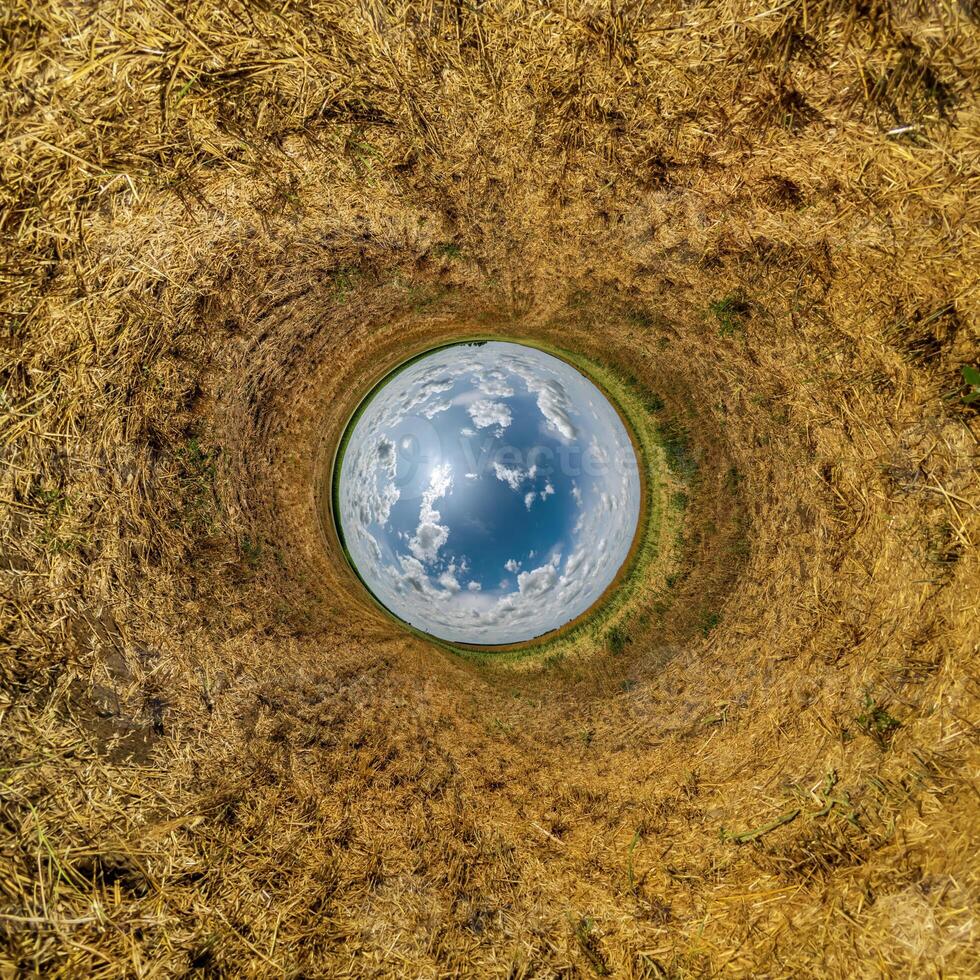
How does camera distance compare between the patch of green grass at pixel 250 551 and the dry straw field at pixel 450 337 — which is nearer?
the dry straw field at pixel 450 337

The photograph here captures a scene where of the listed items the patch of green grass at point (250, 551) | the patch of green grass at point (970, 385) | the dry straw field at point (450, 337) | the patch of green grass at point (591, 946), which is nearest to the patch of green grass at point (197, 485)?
the dry straw field at point (450, 337)

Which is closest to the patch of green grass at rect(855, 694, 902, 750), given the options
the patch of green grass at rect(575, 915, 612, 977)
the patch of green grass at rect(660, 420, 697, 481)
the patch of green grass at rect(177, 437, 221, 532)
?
the patch of green grass at rect(660, 420, 697, 481)

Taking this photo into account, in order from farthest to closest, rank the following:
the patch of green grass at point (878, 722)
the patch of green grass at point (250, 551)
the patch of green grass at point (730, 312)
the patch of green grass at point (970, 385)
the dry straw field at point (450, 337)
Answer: the patch of green grass at point (250, 551), the patch of green grass at point (730, 312), the patch of green grass at point (878, 722), the patch of green grass at point (970, 385), the dry straw field at point (450, 337)

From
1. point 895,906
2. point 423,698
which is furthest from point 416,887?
point 895,906

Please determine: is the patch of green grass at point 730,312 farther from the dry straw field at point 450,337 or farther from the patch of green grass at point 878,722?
the patch of green grass at point 878,722

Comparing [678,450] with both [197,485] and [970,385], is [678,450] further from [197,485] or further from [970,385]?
[197,485]

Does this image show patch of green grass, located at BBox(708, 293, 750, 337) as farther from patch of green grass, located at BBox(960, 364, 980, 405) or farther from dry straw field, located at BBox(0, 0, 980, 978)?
patch of green grass, located at BBox(960, 364, 980, 405)

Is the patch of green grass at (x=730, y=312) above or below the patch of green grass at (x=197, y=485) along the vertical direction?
above
